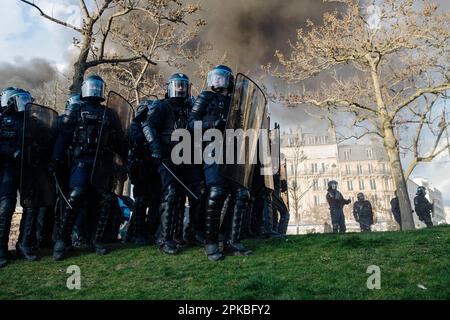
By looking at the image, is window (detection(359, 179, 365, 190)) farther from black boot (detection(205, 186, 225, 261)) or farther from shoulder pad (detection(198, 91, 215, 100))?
black boot (detection(205, 186, 225, 261))

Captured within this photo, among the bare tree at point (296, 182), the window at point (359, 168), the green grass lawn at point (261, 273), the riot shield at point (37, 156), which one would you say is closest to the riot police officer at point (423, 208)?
the green grass lawn at point (261, 273)

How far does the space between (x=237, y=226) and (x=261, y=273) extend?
1.22 meters

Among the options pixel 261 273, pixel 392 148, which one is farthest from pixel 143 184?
pixel 392 148

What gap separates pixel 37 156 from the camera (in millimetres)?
5566

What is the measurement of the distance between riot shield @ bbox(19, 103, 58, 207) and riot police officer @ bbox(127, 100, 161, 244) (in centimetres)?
128

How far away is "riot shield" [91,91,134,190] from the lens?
5.43m

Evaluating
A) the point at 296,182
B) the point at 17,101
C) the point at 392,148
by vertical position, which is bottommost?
the point at 17,101

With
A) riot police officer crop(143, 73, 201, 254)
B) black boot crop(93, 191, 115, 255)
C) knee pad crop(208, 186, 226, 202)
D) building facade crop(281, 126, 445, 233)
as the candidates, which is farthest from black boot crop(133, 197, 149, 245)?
building facade crop(281, 126, 445, 233)

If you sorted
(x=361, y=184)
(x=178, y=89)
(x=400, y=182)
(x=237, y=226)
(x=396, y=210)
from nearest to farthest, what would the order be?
(x=237, y=226) → (x=178, y=89) → (x=400, y=182) → (x=396, y=210) → (x=361, y=184)

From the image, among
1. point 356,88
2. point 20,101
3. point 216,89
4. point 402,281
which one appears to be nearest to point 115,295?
point 402,281

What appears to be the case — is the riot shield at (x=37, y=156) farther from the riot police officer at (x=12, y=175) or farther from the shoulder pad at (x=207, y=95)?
the shoulder pad at (x=207, y=95)

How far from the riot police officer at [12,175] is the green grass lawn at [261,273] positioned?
1.26 ft

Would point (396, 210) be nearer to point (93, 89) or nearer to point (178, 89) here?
point (178, 89)

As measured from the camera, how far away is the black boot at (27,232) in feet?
17.6
